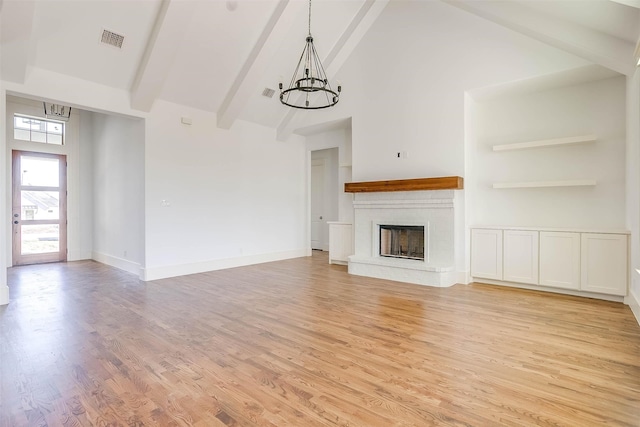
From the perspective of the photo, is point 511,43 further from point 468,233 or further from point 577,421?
point 577,421

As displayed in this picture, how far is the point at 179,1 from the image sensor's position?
428 centimetres

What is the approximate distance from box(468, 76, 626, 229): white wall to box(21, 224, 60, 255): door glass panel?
923 cm

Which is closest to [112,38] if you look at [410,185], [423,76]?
[423,76]

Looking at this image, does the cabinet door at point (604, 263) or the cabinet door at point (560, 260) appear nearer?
the cabinet door at point (604, 263)

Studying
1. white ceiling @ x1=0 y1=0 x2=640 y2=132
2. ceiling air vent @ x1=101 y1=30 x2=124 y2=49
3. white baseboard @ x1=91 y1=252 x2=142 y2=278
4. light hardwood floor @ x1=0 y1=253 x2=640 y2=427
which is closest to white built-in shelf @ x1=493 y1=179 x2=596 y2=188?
white ceiling @ x1=0 y1=0 x2=640 y2=132

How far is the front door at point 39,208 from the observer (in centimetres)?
709

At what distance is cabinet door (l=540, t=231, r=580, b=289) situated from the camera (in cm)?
436

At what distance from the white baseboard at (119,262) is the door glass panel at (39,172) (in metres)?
1.97

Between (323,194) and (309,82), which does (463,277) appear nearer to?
(309,82)

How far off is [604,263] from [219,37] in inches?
253

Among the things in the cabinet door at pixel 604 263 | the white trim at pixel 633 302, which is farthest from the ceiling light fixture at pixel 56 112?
the white trim at pixel 633 302

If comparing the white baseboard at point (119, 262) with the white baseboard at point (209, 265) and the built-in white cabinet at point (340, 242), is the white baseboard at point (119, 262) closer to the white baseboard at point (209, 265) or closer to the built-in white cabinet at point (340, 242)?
the white baseboard at point (209, 265)

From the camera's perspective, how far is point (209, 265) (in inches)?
252

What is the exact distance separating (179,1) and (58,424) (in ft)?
15.5
